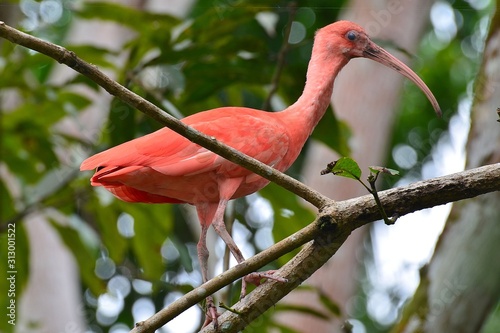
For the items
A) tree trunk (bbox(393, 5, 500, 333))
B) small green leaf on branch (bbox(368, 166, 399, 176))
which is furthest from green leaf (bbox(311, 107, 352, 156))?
tree trunk (bbox(393, 5, 500, 333))

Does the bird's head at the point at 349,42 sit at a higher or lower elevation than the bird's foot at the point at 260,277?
higher

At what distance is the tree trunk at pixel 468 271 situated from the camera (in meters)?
5.69

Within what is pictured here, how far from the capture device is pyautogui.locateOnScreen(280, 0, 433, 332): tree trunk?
25.8 feet

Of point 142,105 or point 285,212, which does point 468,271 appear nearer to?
point 285,212

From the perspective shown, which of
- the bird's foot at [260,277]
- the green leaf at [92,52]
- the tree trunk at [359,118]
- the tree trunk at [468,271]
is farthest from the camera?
the tree trunk at [359,118]

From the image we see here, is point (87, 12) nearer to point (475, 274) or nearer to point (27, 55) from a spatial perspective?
point (27, 55)

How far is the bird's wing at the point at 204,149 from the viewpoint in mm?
3184

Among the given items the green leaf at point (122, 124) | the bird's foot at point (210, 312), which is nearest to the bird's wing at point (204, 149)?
the bird's foot at point (210, 312)

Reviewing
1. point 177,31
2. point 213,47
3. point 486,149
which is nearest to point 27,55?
point 177,31

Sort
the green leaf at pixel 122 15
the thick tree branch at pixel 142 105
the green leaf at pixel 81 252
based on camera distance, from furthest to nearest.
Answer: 1. the green leaf at pixel 81 252
2. the green leaf at pixel 122 15
3. the thick tree branch at pixel 142 105

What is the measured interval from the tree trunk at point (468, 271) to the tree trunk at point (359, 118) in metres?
1.99

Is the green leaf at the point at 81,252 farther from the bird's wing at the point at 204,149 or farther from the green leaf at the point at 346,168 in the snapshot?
the green leaf at the point at 346,168

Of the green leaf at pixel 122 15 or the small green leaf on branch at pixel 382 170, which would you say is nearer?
the small green leaf on branch at pixel 382 170

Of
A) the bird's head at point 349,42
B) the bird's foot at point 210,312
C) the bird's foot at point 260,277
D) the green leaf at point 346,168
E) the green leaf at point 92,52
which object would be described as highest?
the green leaf at point 92,52
